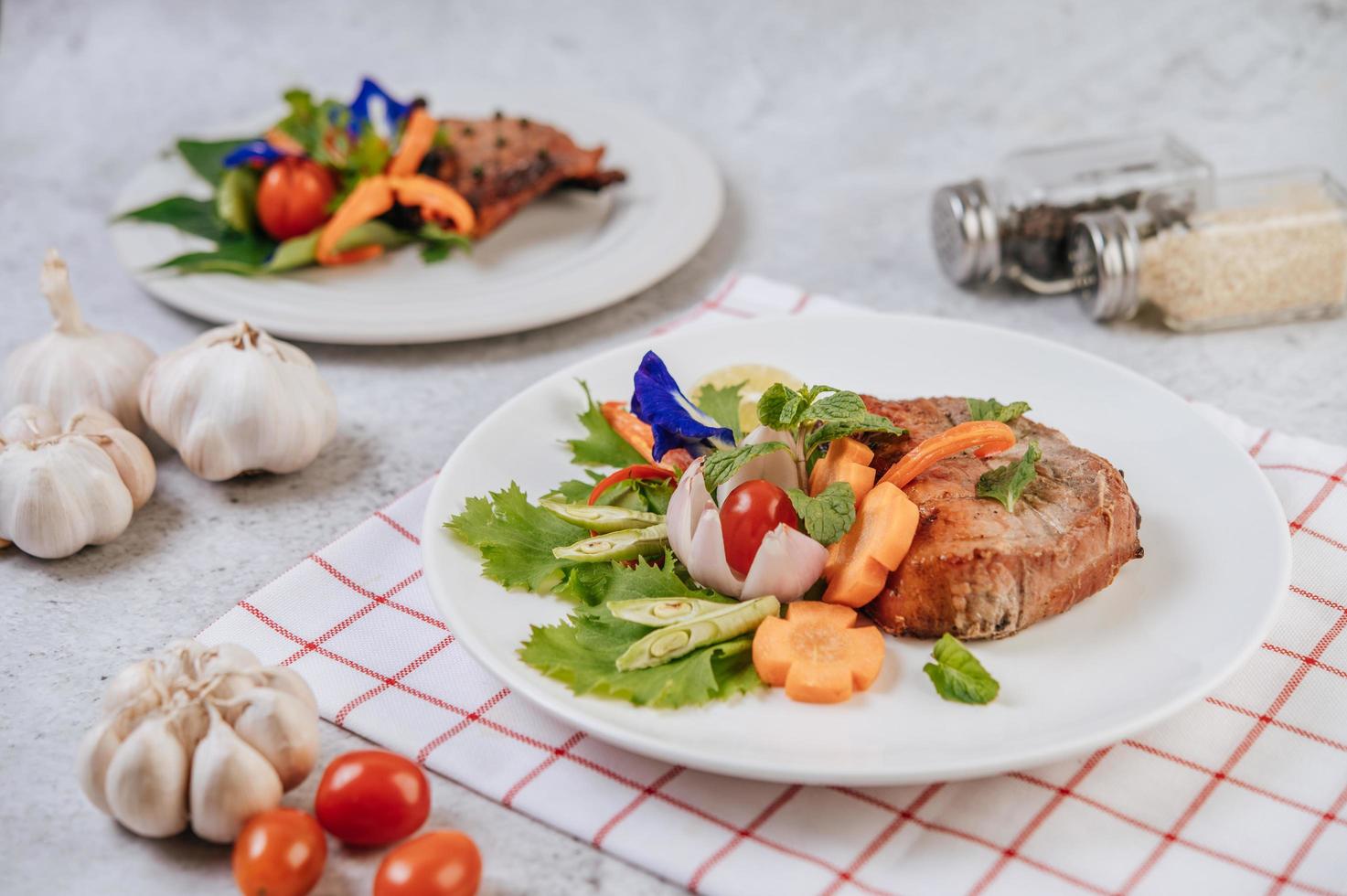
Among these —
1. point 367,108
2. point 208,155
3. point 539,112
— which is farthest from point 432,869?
point 539,112

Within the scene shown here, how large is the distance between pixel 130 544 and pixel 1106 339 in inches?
126

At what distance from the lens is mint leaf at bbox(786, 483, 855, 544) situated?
9.46 feet

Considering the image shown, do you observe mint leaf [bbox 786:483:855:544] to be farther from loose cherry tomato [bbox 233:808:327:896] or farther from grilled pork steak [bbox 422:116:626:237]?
grilled pork steak [bbox 422:116:626:237]

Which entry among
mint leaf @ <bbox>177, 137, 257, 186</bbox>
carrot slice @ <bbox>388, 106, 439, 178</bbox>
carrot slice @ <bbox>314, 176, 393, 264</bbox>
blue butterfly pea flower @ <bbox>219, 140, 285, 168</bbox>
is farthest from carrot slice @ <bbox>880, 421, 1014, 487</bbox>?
mint leaf @ <bbox>177, 137, 257, 186</bbox>

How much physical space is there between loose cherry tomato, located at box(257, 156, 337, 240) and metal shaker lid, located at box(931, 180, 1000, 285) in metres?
2.31

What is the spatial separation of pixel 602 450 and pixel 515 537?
50 cm

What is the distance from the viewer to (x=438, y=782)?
276 cm

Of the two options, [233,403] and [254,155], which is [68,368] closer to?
[233,403]

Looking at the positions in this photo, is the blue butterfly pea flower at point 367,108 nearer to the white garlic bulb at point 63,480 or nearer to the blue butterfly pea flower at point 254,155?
the blue butterfly pea flower at point 254,155

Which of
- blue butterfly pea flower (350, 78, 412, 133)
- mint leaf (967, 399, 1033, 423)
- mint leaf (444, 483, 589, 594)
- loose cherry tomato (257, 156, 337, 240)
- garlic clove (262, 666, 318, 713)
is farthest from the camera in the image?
blue butterfly pea flower (350, 78, 412, 133)

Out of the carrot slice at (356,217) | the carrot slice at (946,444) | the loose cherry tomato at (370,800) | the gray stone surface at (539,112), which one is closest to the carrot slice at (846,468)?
the carrot slice at (946,444)

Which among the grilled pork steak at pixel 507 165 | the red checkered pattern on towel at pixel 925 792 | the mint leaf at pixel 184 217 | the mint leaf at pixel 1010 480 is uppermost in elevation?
the mint leaf at pixel 1010 480

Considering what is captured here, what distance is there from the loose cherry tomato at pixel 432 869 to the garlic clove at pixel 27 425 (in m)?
1.71

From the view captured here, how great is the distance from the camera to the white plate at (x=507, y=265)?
450 cm
